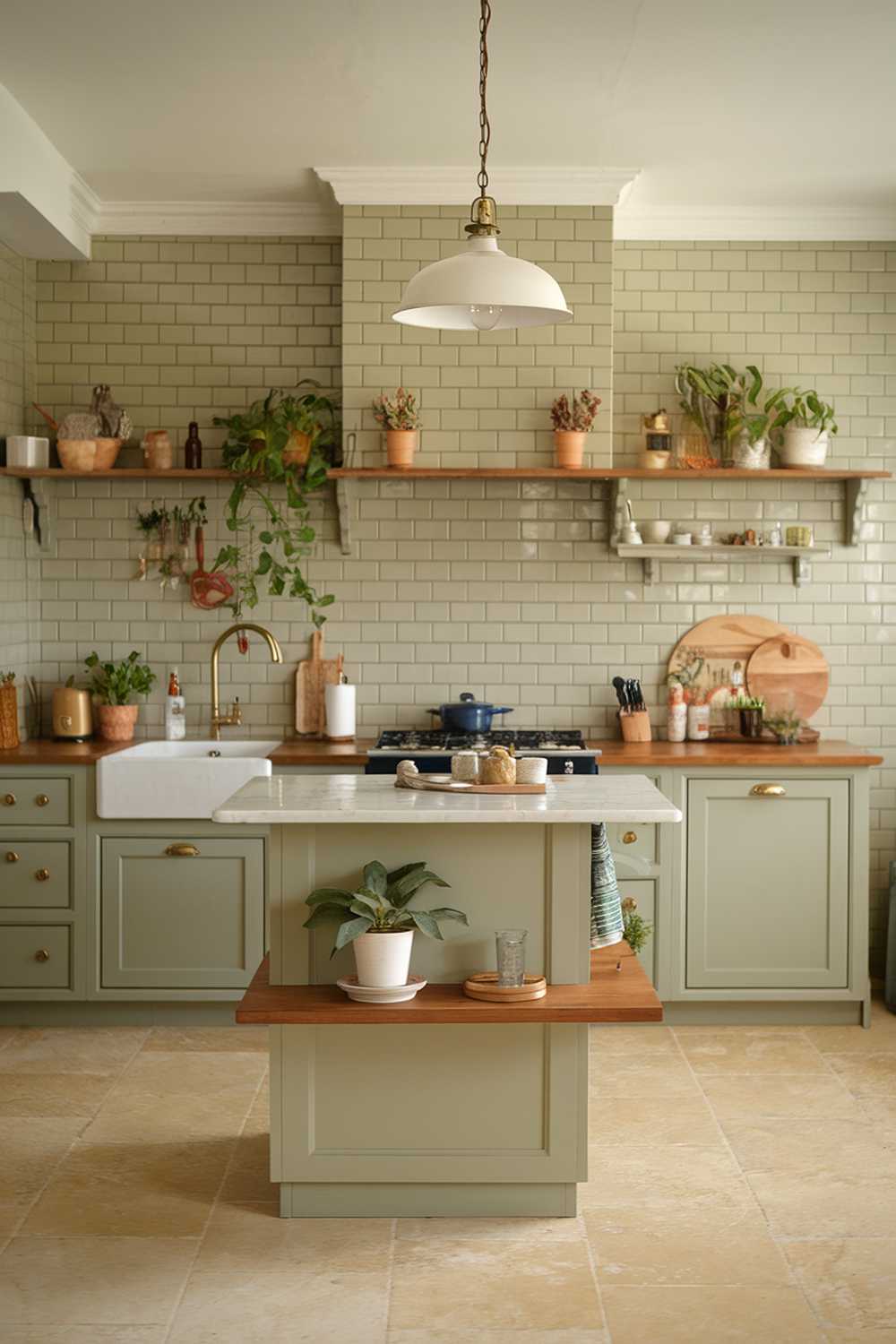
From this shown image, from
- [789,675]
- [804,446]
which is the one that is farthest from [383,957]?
[804,446]

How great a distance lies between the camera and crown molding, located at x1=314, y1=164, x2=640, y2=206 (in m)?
5.51

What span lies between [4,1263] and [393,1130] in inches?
38.6

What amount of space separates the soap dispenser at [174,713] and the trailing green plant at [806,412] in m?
2.69

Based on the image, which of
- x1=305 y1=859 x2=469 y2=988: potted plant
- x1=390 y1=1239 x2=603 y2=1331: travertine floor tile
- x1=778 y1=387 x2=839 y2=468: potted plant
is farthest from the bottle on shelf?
x1=390 y1=1239 x2=603 y2=1331: travertine floor tile

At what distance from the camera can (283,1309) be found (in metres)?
3.22

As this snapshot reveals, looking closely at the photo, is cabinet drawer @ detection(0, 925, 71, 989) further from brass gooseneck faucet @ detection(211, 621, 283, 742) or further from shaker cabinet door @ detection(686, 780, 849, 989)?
shaker cabinet door @ detection(686, 780, 849, 989)

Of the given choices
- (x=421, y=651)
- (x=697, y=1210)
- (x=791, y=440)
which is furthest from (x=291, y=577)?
(x=697, y=1210)

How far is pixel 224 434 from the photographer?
19.8ft

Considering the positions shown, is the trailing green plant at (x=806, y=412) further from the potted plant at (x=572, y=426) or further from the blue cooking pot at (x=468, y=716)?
the blue cooking pot at (x=468, y=716)

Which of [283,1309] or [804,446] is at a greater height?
[804,446]

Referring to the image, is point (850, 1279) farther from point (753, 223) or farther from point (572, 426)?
point (753, 223)

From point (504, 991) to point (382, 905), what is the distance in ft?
1.19

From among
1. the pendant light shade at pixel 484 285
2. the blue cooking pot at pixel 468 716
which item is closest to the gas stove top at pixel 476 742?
the blue cooking pot at pixel 468 716

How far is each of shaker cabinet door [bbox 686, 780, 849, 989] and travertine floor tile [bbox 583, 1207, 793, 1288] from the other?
1.72 m
